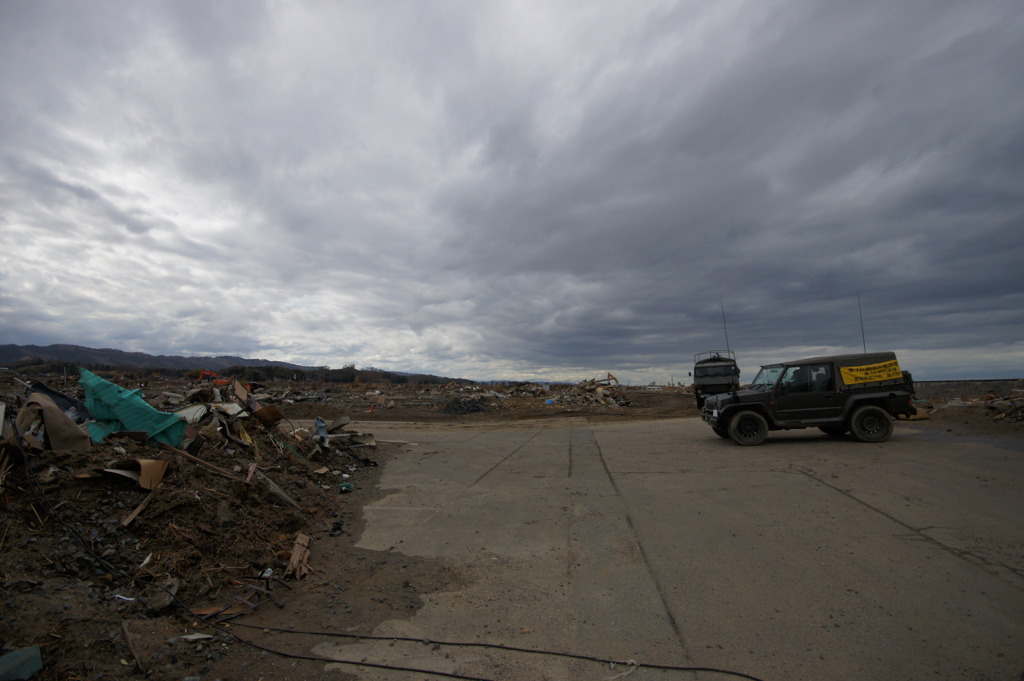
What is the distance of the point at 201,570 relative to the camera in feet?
17.5

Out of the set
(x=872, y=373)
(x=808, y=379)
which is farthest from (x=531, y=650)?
(x=872, y=373)

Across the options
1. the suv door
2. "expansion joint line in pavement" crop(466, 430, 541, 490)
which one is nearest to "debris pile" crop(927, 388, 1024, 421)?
the suv door

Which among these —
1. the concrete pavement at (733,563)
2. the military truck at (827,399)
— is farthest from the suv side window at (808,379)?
the concrete pavement at (733,563)

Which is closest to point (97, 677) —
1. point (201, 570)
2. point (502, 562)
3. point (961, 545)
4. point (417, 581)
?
point (201, 570)

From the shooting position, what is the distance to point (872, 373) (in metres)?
12.3

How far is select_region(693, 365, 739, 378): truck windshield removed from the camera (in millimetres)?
23078

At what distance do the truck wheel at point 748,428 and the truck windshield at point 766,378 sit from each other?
81cm

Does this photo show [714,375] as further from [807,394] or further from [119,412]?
[119,412]

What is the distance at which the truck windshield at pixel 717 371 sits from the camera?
23078mm

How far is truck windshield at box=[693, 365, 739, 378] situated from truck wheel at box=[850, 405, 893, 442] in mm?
10786

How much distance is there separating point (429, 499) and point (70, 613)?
18.2ft

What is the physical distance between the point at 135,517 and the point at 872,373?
14357 mm

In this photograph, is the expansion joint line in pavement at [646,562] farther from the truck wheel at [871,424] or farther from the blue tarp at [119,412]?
the blue tarp at [119,412]

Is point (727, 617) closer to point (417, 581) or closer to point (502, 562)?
point (502, 562)
